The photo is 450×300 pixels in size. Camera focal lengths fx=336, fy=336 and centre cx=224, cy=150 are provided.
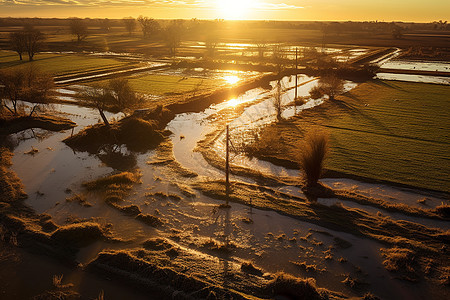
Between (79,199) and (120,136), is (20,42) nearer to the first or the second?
(120,136)

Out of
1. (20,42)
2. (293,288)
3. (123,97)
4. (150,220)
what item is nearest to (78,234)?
(150,220)

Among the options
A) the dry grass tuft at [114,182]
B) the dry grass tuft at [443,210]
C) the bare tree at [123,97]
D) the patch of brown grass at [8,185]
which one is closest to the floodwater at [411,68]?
the bare tree at [123,97]

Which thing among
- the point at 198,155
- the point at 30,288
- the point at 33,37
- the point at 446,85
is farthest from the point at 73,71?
the point at 446,85

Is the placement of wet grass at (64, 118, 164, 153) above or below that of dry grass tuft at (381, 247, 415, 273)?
above

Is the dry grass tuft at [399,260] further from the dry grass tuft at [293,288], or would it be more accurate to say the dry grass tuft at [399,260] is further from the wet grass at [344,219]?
the dry grass tuft at [293,288]

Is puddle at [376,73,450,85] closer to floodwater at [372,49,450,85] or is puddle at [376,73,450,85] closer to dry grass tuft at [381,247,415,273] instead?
floodwater at [372,49,450,85]

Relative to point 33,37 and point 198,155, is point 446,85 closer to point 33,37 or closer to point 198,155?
point 198,155

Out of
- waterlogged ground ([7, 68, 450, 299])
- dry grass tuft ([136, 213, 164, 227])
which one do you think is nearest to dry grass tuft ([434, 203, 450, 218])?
waterlogged ground ([7, 68, 450, 299])
